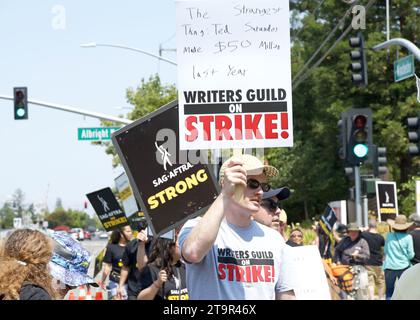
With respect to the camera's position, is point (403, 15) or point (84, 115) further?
point (403, 15)

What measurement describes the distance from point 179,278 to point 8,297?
144 inches

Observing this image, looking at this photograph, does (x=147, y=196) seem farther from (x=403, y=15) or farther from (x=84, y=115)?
(x=403, y=15)

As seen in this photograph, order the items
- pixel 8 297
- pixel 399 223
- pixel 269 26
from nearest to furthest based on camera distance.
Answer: pixel 8 297
pixel 269 26
pixel 399 223

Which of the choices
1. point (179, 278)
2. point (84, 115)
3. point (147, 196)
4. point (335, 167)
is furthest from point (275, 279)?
point (335, 167)

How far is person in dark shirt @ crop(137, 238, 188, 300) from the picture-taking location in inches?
295

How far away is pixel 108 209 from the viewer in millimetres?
13109

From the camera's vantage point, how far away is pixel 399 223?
48.2 ft

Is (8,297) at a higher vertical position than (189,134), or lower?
lower

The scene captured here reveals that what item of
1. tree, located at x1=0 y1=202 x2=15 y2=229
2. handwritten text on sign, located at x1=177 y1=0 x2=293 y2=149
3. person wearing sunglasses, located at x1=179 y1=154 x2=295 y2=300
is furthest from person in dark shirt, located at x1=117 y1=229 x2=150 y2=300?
tree, located at x1=0 y1=202 x2=15 y2=229

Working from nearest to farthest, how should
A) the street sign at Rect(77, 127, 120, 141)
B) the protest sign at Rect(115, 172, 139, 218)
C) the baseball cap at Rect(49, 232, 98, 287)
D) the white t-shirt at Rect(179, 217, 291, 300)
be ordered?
the white t-shirt at Rect(179, 217, 291, 300) → the baseball cap at Rect(49, 232, 98, 287) → the protest sign at Rect(115, 172, 139, 218) → the street sign at Rect(77, 127, 120, 141)

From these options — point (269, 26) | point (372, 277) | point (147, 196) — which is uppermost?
point (269, 26)

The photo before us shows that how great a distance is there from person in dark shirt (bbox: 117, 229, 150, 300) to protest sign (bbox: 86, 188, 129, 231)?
102 inches

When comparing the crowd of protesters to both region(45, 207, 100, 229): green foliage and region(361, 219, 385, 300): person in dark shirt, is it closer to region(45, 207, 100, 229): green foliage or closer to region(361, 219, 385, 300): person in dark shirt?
region(361, 219, 385, 300): person in dark shirt
